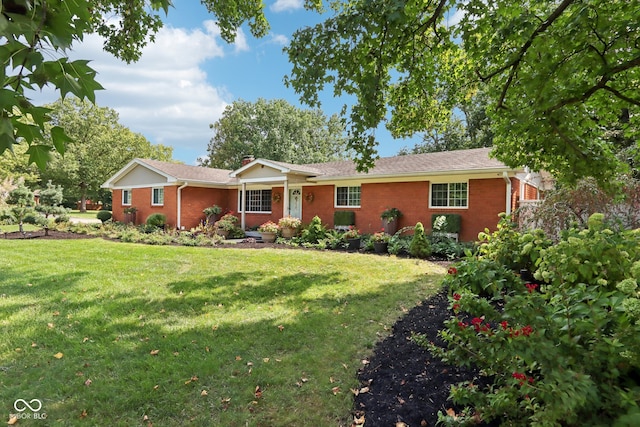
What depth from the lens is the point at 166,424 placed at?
2.71 meters

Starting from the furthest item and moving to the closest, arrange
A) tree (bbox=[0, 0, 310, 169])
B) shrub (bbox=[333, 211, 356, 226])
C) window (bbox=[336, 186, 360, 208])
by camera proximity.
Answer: window (bbox=[336, 186, 360, 208])
shrub (bbox=[333, 211, 356, 226])
tree (bbox=[0, 0, 310, 169])

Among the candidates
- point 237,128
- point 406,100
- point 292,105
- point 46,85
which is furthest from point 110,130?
point 46,85

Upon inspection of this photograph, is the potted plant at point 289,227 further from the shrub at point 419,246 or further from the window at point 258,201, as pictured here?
the shrub at point 419,246

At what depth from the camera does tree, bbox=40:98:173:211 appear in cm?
3531

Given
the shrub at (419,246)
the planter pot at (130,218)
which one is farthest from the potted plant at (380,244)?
the planter pot at (130,218)

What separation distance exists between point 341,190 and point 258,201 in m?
5.39

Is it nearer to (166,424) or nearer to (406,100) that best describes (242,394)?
(166,424)

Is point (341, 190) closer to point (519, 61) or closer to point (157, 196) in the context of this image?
point (519, 61)

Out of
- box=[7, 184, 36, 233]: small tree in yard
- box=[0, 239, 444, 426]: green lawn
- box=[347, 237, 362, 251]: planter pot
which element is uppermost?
box=[7, 184, 36, 233]: small tree in yard

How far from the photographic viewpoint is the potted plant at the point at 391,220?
13.5 metres

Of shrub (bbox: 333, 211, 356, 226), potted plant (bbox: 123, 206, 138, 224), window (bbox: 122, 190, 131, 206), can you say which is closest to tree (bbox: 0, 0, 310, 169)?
shrub (bbox: 333, 211, 356, 226)

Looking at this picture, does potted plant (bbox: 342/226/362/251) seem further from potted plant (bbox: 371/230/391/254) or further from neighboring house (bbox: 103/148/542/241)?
neighboring house (bbox: 103/148/542/241)

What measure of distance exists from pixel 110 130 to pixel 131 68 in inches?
1614

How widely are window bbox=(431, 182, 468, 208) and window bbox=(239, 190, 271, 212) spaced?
8967 mm
